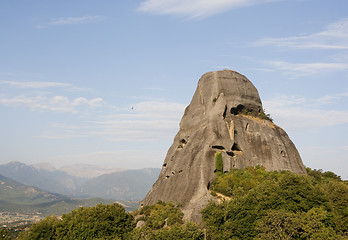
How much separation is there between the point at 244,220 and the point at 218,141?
20.6 meters

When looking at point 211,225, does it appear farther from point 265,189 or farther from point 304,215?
point 304,215

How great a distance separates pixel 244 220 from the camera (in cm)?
4625

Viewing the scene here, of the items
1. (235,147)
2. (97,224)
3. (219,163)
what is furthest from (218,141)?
(97,224)

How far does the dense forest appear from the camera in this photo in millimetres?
43562

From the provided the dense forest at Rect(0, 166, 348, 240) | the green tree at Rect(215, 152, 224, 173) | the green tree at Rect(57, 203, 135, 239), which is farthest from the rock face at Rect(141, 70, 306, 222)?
the green tree at Rect(57, 203, 135, 239)

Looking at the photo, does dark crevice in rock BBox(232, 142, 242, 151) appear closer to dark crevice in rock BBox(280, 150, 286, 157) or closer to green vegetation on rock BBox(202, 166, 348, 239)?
dark crevice in rock BBox(280, 150, 286, 157)

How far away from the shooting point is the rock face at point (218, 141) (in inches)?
2418

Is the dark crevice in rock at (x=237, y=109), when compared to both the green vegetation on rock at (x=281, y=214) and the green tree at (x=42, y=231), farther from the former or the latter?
the green tree at (x=42, y=231)

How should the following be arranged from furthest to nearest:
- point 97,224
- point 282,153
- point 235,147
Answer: point 282,153, point 235,147, point 97,224

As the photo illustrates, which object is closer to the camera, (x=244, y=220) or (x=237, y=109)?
(x=244, y=220)

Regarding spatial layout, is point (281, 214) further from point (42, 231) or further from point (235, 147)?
point (42, 231)

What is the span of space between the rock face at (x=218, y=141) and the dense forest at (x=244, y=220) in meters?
6.81

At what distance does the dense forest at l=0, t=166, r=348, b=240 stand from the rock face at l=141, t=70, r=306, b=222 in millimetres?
6810

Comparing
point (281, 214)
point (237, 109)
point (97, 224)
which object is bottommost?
point (97, 224)
